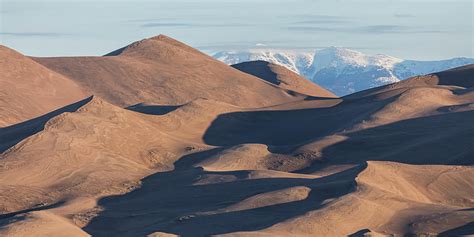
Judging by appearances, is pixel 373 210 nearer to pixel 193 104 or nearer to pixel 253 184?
pixel 253 184

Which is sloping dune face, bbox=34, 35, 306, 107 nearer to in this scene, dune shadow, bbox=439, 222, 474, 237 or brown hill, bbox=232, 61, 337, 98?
brown hill, bbox=232, 61, 337, 98

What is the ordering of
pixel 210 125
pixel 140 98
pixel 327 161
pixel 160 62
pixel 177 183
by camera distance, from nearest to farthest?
pixel 177 183 → pixel 327 161 → pixel 210 125 → pixel 140 98 → pixel 160 62

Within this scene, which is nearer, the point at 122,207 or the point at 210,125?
the point at 122,207

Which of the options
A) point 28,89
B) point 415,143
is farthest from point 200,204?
point 28,89

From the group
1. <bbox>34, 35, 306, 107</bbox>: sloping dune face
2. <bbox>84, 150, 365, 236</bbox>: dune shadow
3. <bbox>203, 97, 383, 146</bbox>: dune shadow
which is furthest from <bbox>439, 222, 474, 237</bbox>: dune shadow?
<bbox>34, 35, 306, 107</bbox>: sloping dune face

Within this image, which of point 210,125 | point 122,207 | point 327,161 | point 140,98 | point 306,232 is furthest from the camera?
point 140,98

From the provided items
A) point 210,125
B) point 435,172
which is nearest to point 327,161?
point 435,172

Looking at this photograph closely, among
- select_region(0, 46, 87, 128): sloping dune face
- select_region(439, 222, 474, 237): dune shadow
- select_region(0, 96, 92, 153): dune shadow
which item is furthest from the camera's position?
select_region(0, 46, 87, 128): sloping dune face

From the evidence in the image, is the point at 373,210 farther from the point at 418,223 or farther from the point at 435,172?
the point at 435,172
